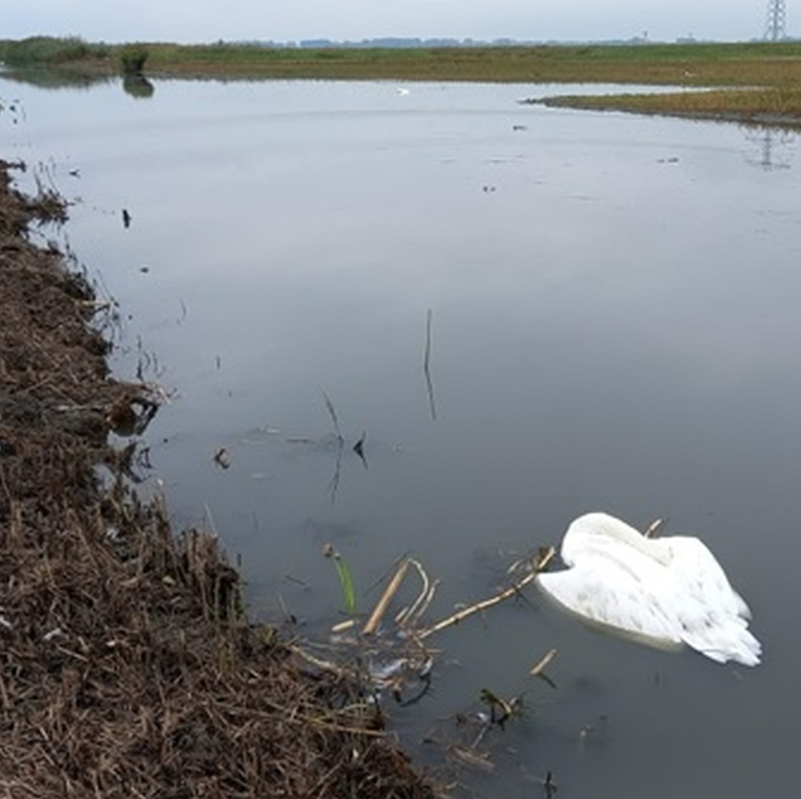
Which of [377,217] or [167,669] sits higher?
[377,217]

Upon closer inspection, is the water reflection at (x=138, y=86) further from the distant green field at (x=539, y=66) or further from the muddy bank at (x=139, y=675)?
the muddy bank at (x=139, y=675)

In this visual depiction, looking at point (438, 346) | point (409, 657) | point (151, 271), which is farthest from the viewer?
point (151, 271)

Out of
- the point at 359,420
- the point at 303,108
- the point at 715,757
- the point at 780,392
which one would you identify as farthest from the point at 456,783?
the point at 303,108

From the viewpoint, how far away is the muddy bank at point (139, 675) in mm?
2869

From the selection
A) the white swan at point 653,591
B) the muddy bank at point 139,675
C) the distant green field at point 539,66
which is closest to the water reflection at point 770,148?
the distant green field at point 539,66

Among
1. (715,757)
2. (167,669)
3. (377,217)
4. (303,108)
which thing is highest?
(303,108)

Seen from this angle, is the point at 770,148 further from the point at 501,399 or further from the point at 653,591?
the point at 653,591

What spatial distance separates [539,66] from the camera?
1692 inches

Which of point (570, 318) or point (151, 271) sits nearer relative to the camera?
point (570, 318)

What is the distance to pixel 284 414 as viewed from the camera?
20.9ft

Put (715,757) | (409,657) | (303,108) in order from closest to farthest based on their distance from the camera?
(715,757) → (409,657) → (303,108)

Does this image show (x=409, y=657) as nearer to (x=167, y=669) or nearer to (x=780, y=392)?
(x=167, y=669)

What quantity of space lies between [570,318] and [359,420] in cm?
259

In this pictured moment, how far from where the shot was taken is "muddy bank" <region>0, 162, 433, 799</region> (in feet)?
9.41
